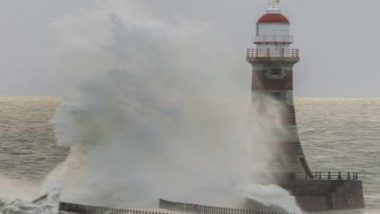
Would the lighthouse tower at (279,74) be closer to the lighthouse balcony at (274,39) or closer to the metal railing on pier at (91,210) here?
the lighthouse balcony at (274,39)

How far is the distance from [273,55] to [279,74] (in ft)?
2.41

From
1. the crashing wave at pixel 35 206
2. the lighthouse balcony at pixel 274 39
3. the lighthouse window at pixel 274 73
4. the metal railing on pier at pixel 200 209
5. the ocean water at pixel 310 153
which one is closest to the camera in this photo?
the metal railing on pier at pixel 200 209

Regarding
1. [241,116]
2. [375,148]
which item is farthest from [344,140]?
[241,116]

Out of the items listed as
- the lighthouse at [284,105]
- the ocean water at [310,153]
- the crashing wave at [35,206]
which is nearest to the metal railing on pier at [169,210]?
the crashing wave at [35,206]

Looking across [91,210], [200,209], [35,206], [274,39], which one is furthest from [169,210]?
[274,39]

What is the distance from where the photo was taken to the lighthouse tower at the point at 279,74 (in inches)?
1486

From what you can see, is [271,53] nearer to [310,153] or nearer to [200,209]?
[200,209]

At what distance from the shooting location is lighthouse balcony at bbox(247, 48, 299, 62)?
37.8 meters

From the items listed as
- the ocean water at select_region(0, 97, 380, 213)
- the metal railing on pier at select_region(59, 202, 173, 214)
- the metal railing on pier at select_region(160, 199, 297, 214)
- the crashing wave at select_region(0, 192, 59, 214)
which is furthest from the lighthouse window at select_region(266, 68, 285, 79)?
the crashing wave at select_region(0, 192, 59, 214)

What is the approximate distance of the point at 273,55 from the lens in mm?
37906

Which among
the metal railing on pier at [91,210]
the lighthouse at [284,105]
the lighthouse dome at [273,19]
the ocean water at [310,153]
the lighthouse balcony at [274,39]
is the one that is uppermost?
the ocean water at [310,153]

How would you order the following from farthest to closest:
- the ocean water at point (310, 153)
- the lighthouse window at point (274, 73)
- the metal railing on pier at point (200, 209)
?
1. the ocean water at point (310, 153)
2. the lighthouse window at point (274, 73)
3. the metal railing on pier at point (200, 209)

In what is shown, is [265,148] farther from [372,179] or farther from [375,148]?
[375,148]

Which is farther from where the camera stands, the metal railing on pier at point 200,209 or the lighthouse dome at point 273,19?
the lighthouse dome at point 273,19
